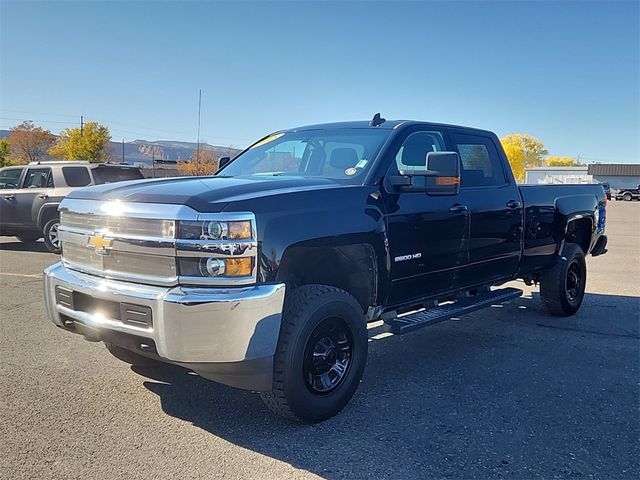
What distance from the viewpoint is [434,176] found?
409 centimetres

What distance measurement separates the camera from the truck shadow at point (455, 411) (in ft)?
10.2

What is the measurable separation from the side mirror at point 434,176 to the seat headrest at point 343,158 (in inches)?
15.2

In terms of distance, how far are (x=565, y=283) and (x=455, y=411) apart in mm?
3382

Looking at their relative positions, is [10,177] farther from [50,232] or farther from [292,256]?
[292,256]

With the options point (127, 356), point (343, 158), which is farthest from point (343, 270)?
point (127, 356)

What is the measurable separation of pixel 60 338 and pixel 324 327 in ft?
10.1

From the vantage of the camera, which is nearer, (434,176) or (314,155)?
(434,176)

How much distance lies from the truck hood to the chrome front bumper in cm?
51

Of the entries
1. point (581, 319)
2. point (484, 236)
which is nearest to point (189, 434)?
point (484, 236)

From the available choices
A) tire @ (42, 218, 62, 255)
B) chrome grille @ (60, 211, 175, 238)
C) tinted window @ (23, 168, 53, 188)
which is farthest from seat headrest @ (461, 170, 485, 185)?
tinted window @ (23, 168, 53, 188)

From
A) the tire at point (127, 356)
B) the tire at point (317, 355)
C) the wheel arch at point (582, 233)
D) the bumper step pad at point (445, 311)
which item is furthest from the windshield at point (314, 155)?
the wheel arch at point (582, 233)

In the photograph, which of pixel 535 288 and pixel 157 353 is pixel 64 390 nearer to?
pixel 157 353

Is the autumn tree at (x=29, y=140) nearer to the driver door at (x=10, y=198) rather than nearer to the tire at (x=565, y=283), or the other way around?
the driver door at (x=10, y=198)

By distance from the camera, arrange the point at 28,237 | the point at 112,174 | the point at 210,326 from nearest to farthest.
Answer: the point at 210,326, the point at 112,174, the point at 28,237
